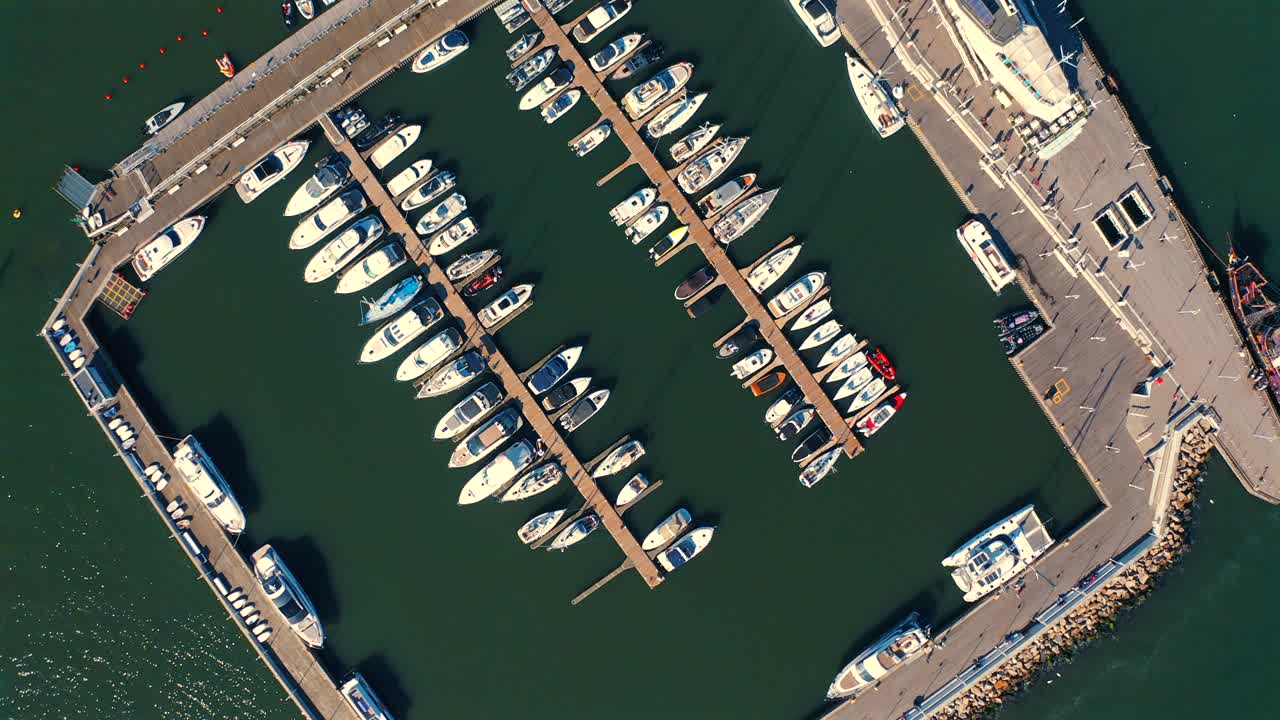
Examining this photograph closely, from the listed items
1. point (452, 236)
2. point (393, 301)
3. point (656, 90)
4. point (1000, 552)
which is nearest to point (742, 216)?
point (656, 90)

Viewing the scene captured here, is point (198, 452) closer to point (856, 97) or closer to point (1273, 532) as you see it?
point (856, 97)

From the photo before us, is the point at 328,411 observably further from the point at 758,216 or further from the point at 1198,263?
the point at 1198,263

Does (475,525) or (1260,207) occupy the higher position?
(475,525)

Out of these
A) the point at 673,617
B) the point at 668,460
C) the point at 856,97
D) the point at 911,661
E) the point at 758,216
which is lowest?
the point at 911,661

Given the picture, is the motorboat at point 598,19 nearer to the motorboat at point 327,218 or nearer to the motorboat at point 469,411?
the motorboat at point 327,218

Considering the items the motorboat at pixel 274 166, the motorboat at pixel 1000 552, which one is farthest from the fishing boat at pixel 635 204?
the motorboat at pixel 1000 552

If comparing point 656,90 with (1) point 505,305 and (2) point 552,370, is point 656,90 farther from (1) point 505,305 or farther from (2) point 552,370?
(2) point 552,370

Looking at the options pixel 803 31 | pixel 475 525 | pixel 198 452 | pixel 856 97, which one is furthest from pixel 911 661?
pixel 198 452

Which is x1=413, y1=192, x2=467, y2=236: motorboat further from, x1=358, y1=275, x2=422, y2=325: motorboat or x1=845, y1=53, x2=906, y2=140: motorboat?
x1=845, y1=53, x2=906, y2=140: motorboat
